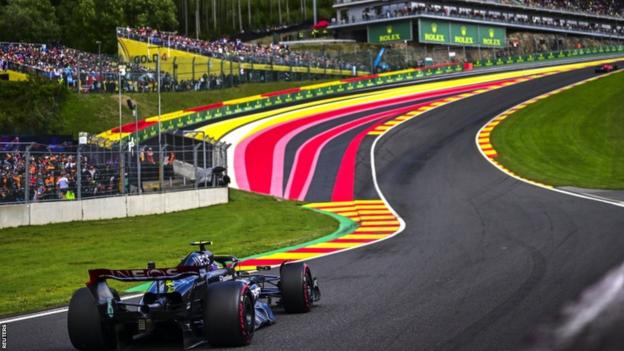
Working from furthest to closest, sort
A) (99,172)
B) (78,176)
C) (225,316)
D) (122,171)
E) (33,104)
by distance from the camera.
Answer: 1. (33,104)
2. (122,171)
3. (99,172)
4. (78,176)
5. (225,316)

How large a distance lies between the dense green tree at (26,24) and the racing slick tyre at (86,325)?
93004 millimetres

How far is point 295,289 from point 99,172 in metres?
15.9

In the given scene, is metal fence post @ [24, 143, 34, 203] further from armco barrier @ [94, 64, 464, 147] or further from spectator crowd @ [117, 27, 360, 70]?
spectator crowd @ [117, 27, 360, 70]

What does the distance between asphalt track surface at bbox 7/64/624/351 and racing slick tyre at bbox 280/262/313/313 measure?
16 cm

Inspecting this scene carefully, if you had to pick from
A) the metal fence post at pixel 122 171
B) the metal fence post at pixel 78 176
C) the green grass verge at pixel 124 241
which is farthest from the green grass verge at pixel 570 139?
the metal fence post at pixel 78 176

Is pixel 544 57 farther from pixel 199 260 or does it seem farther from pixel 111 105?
pixel 199 260

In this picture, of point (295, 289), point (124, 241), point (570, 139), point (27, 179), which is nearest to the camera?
point (295, 289)

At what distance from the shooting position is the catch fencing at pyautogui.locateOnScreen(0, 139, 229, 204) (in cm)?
2342

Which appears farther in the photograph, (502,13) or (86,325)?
(502,13)

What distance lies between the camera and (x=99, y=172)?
25.8 metres

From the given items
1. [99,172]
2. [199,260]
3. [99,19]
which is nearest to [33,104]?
[99,172]

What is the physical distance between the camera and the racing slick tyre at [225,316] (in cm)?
889

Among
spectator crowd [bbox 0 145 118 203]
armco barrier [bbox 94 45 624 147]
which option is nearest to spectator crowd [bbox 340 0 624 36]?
armco barrier [bbox 94 45 624 147]

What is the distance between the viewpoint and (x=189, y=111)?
184 ft
